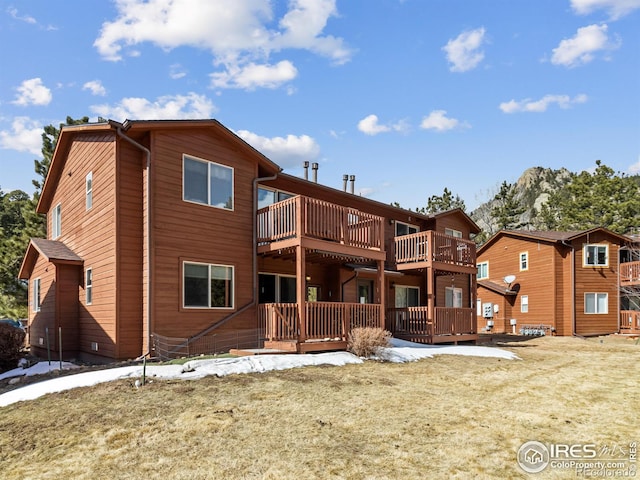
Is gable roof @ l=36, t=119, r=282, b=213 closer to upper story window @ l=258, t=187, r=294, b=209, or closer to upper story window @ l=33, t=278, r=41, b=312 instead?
upper story window @ l=258, t=187, r=294, b=209

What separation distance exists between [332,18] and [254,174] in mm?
5590

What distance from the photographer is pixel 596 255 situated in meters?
28.1

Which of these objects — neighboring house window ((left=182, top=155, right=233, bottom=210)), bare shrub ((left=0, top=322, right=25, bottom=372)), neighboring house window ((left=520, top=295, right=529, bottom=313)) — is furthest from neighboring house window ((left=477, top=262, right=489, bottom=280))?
bare shrub ((left=0, top=322, right=25, bottom=372))

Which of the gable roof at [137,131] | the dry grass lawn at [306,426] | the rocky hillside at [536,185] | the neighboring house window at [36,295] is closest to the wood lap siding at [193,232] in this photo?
the gable roof at [137,131]

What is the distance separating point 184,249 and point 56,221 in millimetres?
8191

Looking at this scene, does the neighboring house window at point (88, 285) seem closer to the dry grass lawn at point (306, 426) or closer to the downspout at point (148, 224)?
the downspout at point (148, 224)

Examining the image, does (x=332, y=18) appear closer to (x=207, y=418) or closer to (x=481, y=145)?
(x=207, y=418)

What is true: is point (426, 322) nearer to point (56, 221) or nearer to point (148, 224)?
point (148, 224)

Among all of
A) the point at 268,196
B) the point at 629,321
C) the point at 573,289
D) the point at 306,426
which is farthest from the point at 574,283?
the point at 306,426

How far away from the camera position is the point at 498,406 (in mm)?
8039

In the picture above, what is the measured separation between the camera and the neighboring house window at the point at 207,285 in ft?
42.0

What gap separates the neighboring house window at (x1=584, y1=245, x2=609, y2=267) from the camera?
92.0ft

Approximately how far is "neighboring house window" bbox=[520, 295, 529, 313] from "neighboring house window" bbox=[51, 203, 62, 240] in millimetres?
25970

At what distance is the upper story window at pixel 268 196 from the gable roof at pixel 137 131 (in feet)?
2.50
